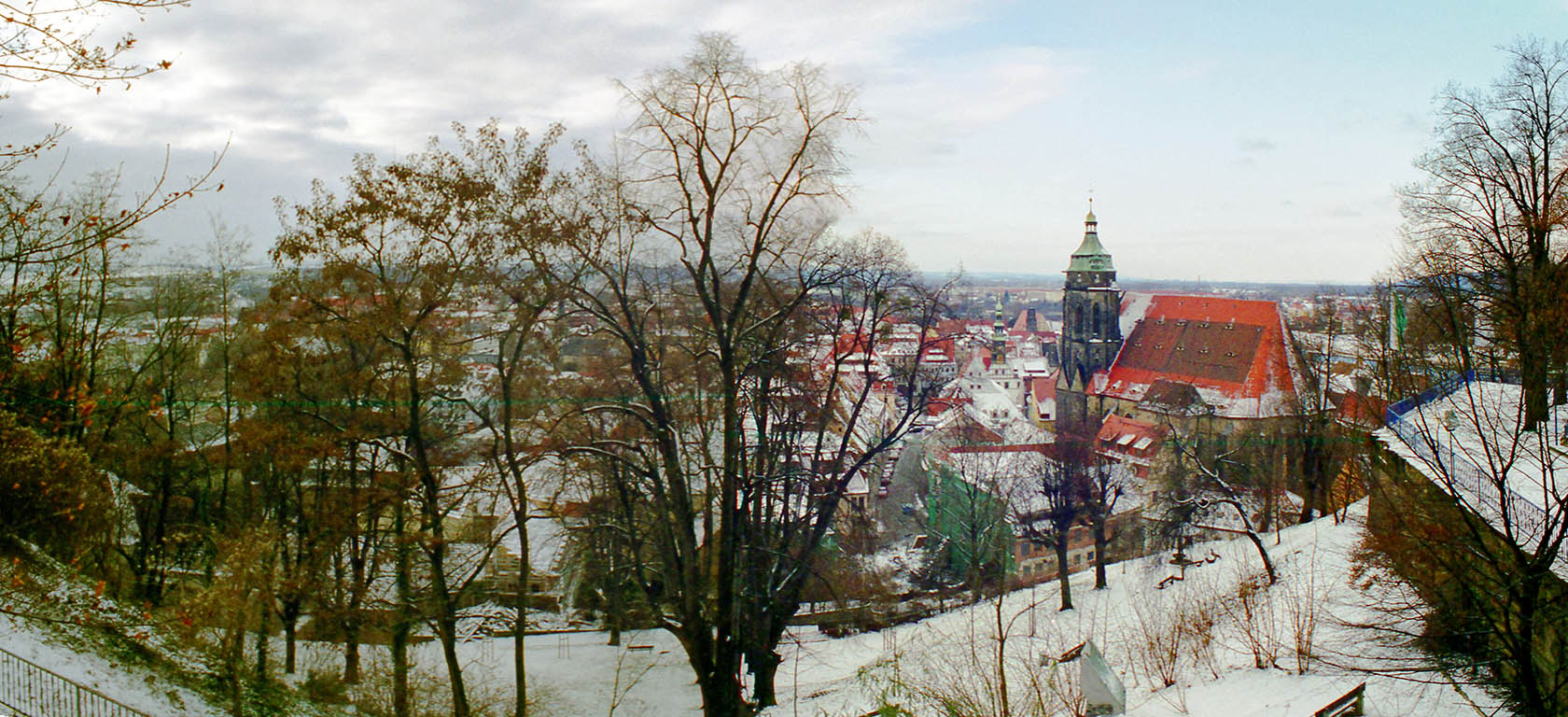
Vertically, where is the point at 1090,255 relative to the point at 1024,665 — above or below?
above

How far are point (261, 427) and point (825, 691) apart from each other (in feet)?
25.5

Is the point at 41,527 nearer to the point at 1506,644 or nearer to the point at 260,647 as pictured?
the point at 260,647

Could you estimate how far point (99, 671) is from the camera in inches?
333

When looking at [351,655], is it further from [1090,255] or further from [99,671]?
[1090,255]

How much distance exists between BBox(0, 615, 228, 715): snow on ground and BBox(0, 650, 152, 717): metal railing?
0.43 ft

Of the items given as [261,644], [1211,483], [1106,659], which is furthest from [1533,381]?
[261,644]

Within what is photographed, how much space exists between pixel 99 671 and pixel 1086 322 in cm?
4419

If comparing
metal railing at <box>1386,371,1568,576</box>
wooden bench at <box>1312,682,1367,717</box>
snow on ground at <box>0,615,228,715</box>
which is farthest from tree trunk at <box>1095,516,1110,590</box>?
snow on ground at <box>0,615,228,715</box>

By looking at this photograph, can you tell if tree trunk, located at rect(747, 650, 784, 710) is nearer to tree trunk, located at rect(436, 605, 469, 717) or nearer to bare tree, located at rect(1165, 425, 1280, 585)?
tree trunk, located at rect(436, 605, 469, 717)

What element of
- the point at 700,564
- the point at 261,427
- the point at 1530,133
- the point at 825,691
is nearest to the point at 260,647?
the point at 261,427

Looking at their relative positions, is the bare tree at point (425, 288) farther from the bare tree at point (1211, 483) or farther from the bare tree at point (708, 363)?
the bare tree at point (1211, 483)

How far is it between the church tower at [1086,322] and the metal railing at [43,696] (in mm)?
41420

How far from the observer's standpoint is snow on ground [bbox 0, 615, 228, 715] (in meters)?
8.07

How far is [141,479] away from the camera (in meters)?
13.2
